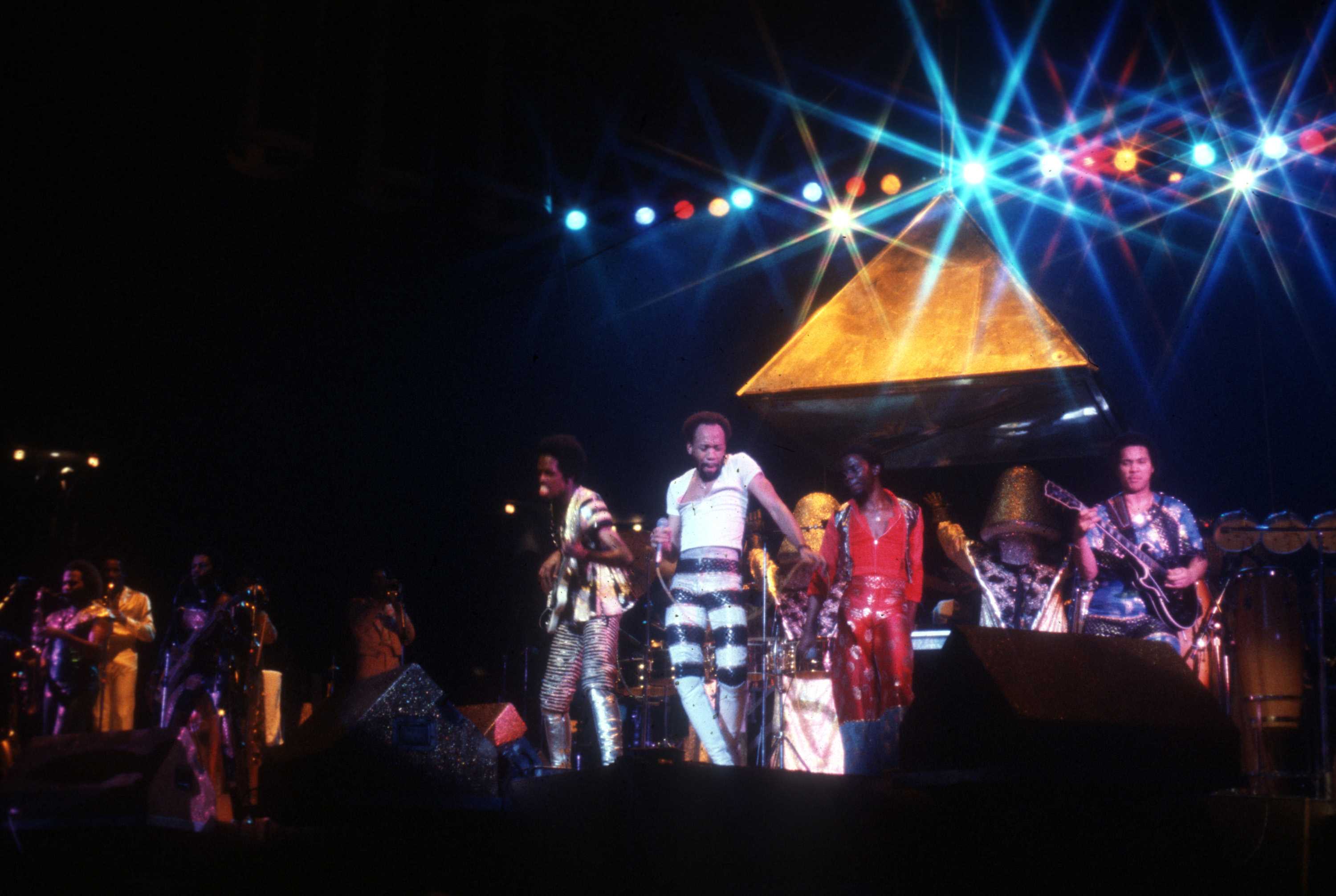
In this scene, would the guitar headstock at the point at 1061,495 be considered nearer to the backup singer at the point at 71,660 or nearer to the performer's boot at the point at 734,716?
the performer's boot at the point at 734,716

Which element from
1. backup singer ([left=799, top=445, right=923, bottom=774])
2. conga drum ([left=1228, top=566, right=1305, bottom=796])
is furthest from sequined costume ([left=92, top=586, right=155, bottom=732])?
conga drum ([left=1228, top=566, right=1305, bottom=796])

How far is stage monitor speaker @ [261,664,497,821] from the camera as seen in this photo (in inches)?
183

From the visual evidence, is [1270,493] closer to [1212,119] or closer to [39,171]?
[1212,119]

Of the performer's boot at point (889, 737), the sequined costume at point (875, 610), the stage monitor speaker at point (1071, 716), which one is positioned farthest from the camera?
the sequined costume at point (875, 610)

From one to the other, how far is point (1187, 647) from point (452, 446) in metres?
8.48

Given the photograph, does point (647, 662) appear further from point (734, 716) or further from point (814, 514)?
point (734, 716)

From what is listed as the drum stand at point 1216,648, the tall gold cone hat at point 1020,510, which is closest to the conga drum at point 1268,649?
the drum stand at point 1216,648

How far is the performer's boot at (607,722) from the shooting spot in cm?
605

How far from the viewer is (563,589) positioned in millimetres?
6359

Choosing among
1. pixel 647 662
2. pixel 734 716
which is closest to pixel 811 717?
pixel 647 662

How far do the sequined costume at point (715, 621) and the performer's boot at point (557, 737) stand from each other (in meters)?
0.74

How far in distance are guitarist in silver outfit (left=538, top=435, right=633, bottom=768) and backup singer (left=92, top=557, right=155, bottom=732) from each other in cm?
749

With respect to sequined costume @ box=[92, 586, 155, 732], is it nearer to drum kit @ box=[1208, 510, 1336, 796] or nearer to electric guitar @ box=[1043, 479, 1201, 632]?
electric guitar @ box=[1043, 479, 1201, 632]

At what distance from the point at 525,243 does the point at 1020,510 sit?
18.4 feet
